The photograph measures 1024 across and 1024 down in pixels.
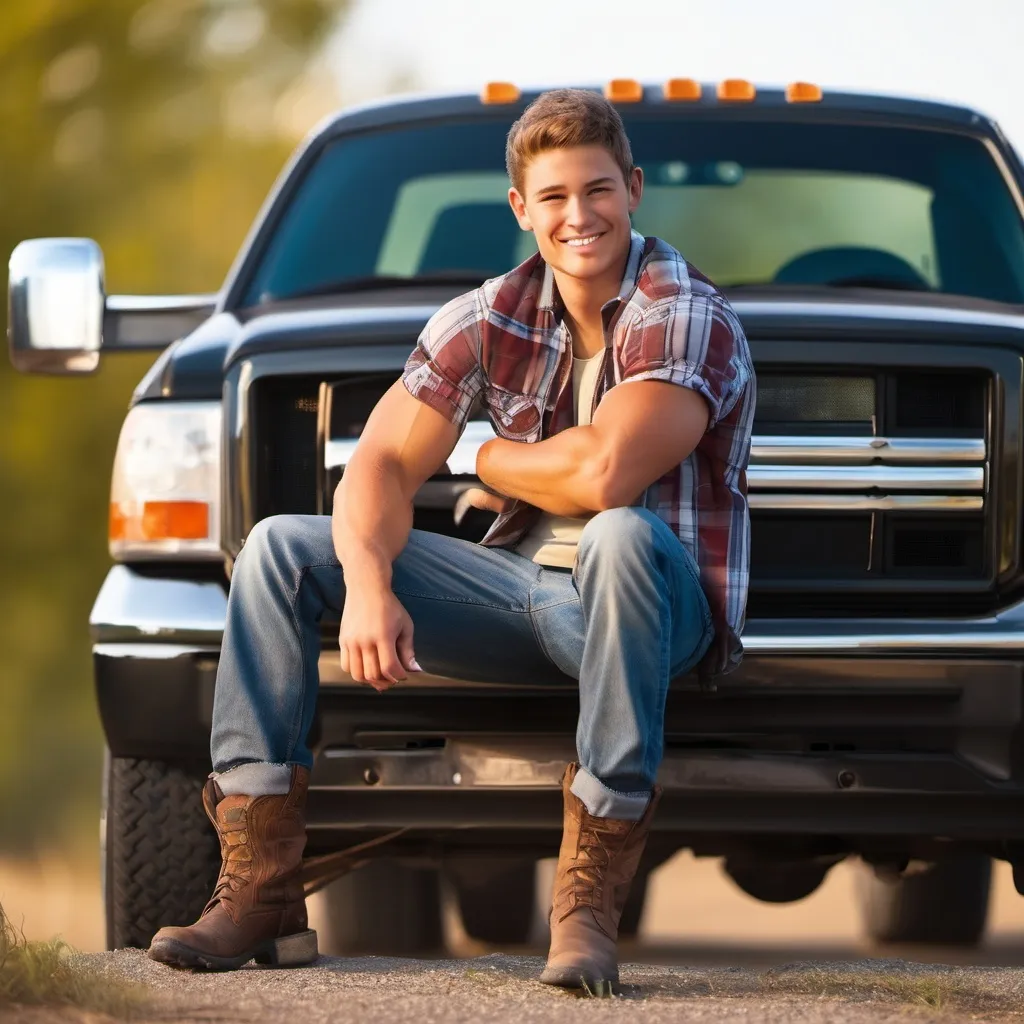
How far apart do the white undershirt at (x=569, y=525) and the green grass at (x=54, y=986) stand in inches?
45.8

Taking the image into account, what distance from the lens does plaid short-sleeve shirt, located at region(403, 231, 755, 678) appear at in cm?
380

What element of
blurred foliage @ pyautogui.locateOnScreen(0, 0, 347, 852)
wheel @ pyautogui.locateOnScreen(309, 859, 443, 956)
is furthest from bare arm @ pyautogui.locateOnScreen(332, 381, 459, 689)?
blurred foliage @ pyautogui.locateOnScreen(0, 0, 347, 852)

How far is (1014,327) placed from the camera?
429cm

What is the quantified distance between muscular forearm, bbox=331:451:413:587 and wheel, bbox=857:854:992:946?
268 centimetres

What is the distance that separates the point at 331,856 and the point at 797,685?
1100mm

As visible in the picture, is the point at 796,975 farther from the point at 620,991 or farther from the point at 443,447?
the point at 443,447

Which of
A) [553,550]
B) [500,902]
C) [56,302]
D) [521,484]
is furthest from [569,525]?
[500,902]

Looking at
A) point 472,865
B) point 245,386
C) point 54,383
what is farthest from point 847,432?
point 54,383

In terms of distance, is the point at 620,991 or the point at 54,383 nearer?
the point at 620,991

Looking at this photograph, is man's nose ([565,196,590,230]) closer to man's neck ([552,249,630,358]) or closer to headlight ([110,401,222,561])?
man's neck ([552,249,630,358])

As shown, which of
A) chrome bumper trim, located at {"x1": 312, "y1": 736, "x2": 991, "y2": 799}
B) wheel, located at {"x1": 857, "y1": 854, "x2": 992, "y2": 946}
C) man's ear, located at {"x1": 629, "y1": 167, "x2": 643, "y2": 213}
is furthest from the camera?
wheel, located at {"x1": 857, "y1": 854, "x2": 992, "y2": 946}

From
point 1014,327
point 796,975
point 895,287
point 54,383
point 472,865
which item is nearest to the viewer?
point 796,975

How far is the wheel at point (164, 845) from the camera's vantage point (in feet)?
14.2

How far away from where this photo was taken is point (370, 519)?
12.6 feet
